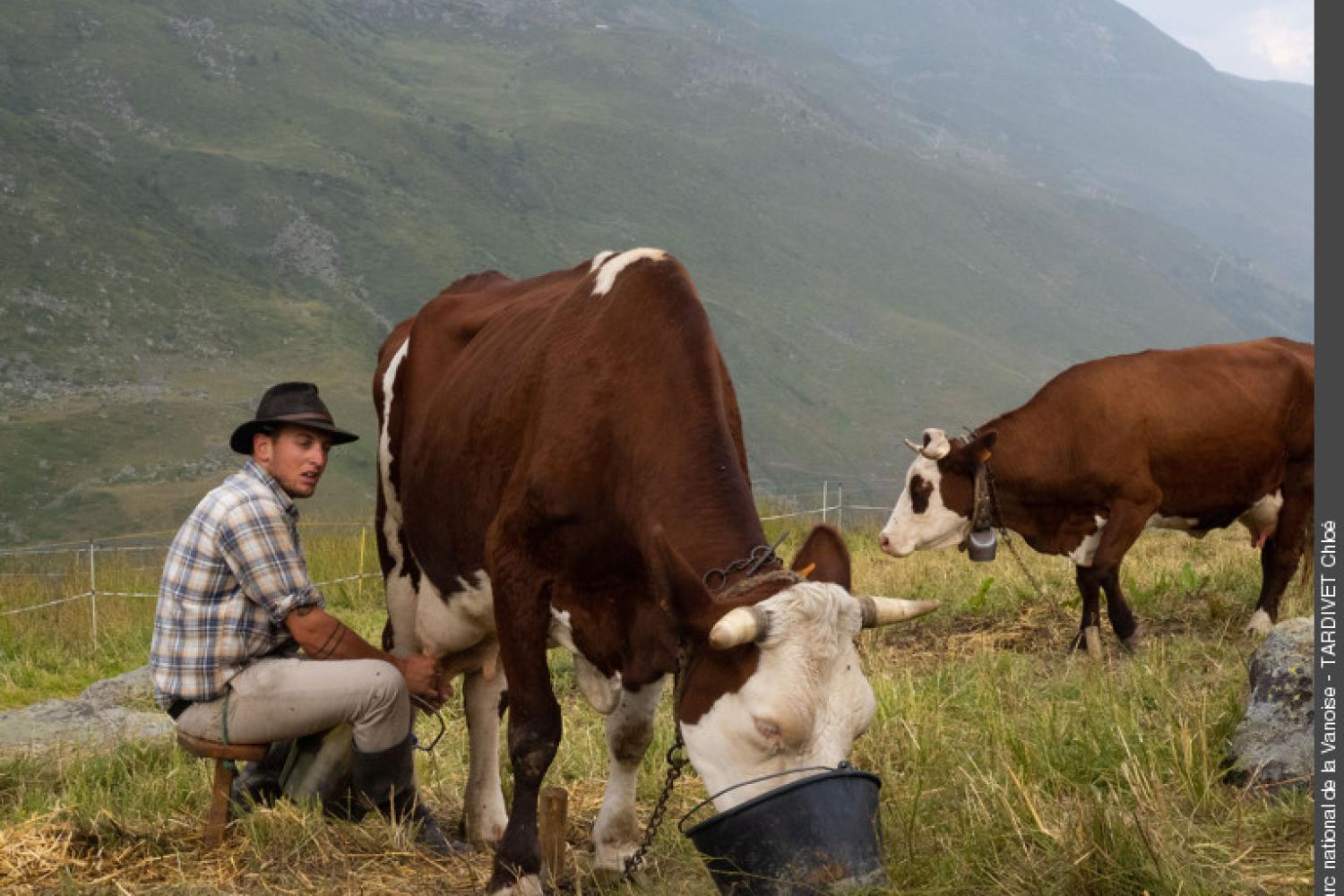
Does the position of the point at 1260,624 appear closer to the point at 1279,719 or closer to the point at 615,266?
the point at 1279,719

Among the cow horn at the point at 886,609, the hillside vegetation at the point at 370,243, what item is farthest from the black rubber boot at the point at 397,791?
the hillside vegetation at the point at 370,243

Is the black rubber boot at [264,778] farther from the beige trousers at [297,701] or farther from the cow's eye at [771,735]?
the cow's eye at [771,735]

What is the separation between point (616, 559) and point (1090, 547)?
6283mm

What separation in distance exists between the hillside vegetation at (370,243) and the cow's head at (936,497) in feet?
189

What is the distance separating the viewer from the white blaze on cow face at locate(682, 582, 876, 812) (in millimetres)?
4098

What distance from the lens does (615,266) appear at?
5617 mm

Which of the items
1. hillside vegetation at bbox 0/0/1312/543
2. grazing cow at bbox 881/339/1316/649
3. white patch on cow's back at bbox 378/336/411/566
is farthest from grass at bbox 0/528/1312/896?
hillside vegetation at bbox 0/0/1312/543

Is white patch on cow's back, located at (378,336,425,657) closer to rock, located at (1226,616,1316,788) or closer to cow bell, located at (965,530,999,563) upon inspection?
rock, located at (1226,616,1316,788)

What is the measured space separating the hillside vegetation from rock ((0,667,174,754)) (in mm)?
58266

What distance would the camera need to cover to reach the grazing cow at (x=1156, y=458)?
1020 centimetres

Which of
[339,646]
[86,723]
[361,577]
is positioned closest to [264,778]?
[339,646]

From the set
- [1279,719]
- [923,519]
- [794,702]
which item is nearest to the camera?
[794,702]

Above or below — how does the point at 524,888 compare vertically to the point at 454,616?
below

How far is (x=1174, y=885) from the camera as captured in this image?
13.3ft
